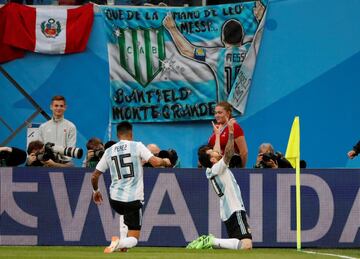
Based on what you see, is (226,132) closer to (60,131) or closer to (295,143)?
(295,143)

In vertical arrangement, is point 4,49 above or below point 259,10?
below

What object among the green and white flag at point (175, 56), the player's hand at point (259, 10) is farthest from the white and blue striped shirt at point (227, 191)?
the player's hand at point (259, 10)

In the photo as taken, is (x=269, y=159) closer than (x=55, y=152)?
No

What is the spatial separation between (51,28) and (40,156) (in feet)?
11.7

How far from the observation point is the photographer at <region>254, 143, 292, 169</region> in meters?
18.7

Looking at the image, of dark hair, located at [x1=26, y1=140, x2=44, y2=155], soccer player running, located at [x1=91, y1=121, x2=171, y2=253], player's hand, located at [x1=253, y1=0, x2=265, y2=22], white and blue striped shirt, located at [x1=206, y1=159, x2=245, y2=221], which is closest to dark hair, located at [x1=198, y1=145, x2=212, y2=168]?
white and blue striped shirt, located at [x1=206, y1=159, x2=245, y2=221]

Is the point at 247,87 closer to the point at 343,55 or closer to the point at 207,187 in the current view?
the point at 343,55

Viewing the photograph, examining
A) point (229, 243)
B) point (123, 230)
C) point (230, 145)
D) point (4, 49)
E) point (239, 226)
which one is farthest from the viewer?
point (4, 49)

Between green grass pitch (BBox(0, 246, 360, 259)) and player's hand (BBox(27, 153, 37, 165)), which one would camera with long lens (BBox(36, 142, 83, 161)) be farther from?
green grass pitch (BBox(0, 246, 360, 259))

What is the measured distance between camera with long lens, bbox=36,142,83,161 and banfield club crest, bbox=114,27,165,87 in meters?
3.43

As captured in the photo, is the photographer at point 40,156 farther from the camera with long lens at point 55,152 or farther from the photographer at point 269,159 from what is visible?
the photographer at point 269,159

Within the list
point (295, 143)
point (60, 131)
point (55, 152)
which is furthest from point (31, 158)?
point (295, 143)

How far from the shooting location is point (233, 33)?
70.4 ft

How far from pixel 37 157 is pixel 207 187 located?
Result: 2530 mm
